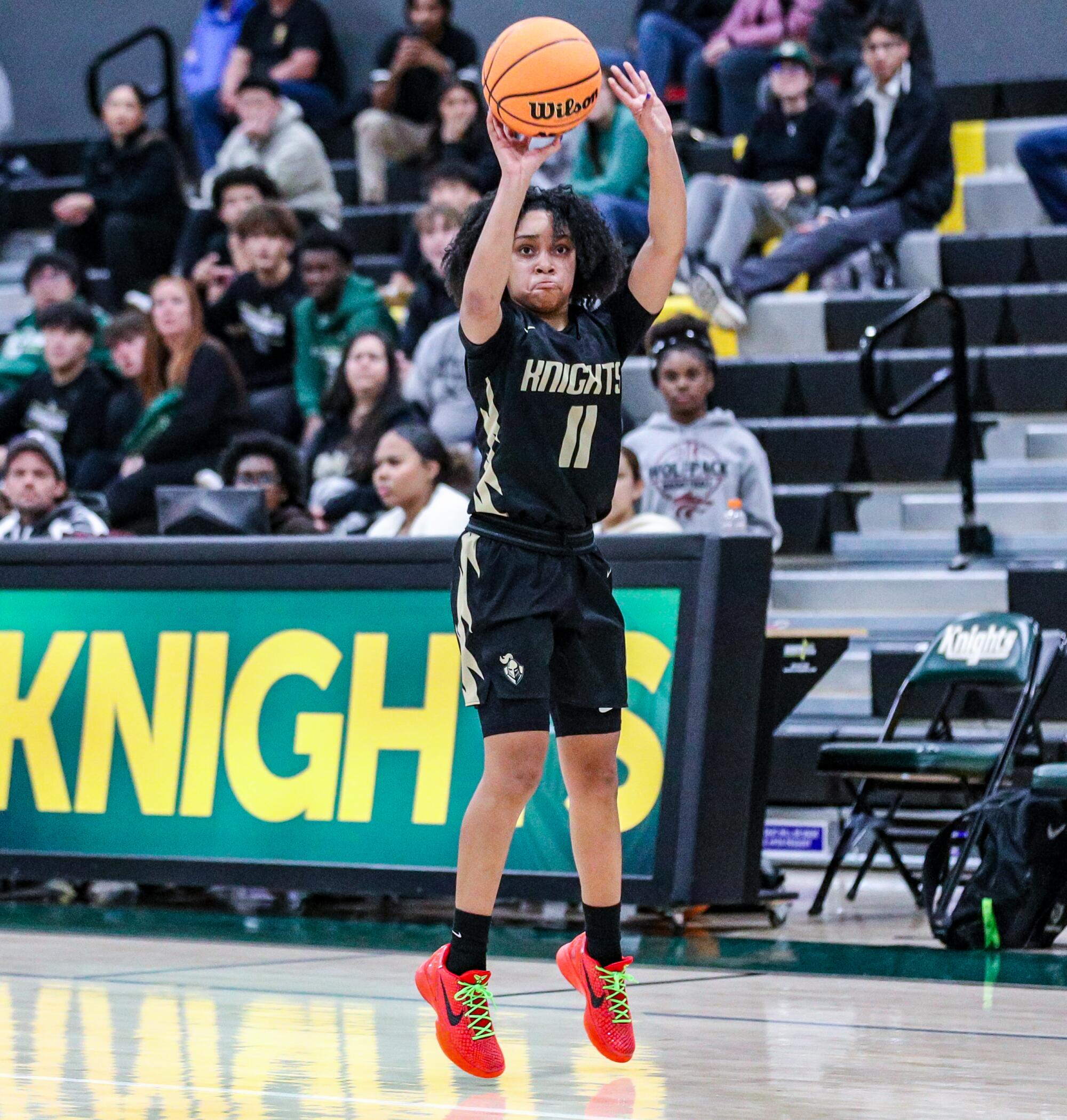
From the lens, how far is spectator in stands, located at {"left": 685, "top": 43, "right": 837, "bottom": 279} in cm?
1039

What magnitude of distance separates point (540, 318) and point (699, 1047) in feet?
4.97

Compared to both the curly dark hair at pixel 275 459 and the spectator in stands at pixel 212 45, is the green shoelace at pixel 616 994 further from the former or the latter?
the spectator in stands at pixel 212 45

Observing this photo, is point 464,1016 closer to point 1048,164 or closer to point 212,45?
point 1048,164

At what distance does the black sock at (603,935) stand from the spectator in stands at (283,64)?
10221 millimetres

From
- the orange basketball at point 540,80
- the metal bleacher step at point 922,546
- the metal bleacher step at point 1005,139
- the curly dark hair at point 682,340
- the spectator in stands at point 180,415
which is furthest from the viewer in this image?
the metal bleacher step at point 1005,139

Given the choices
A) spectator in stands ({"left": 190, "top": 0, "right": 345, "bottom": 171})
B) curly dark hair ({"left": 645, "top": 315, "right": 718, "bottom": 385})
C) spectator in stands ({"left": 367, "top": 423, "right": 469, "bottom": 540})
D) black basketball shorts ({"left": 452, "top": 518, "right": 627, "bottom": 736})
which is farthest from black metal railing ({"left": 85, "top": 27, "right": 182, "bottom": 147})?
black basketball shorts ({"left": 452, "top": 518, "right": 627, "bottom": 736})

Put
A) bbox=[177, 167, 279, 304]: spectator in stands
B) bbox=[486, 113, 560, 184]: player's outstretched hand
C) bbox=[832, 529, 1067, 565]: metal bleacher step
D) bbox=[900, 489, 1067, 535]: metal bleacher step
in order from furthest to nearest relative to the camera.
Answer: bbox=[177, 167, 279, 304]: spectator in stands, bbox=[900, 489, 1067, 535]: metal bleacher step, bbox=[832, 529, 1067, 565]: metal bleacher step, bbox=[486, 113, 560, 184]: player's outstretched hand

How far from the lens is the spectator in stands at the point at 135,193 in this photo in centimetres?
1228

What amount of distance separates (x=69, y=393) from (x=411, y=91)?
11.1 feet

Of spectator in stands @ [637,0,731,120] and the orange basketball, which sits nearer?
the orange basketball

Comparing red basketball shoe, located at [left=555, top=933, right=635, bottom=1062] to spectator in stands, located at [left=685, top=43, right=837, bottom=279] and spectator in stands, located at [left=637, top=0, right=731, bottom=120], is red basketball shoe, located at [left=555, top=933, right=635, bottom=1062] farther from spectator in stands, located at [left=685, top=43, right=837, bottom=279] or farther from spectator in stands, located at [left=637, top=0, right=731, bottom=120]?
spectator in stands, located at [left=637, top=0, right=731, bottom=120]

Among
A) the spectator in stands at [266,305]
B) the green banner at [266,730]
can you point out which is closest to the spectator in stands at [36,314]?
the spectator in stands at [266,305]

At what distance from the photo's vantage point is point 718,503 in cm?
787

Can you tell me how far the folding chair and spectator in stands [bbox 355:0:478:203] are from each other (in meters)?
6.58
